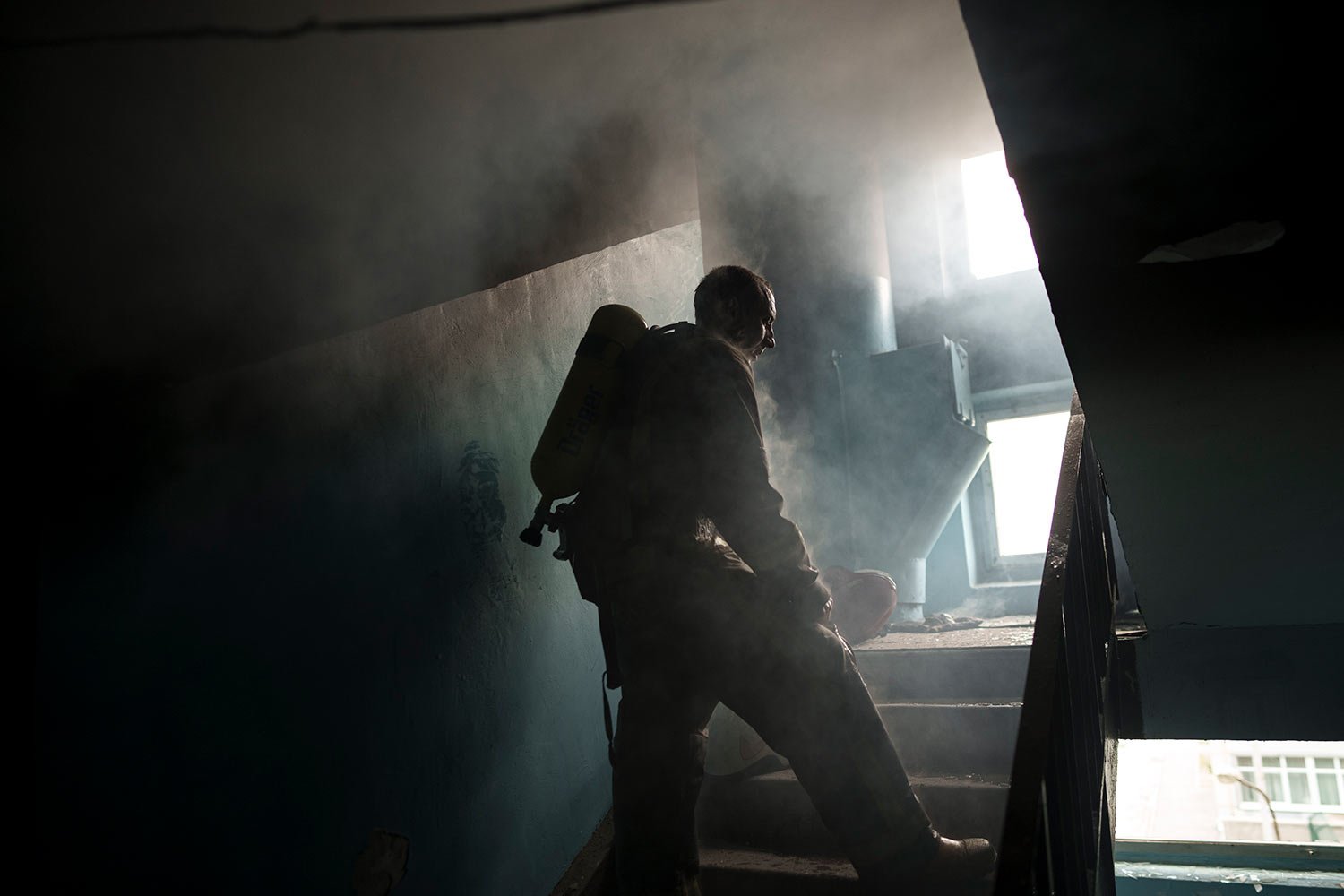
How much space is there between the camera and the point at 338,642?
2.18 m

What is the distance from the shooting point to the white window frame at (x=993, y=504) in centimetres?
604

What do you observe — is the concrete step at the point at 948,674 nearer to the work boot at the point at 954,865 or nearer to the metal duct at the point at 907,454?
the work boot at the point at 954,865

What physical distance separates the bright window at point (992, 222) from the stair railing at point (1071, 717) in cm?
340

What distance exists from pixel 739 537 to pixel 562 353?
141cm

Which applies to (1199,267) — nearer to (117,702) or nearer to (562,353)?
(562,353)

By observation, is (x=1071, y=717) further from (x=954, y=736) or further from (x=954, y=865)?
(x=954, y=736)

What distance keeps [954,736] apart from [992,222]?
4534 mm

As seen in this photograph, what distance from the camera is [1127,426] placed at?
2496 millimetres

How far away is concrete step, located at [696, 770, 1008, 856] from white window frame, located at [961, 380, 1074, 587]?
345 cm

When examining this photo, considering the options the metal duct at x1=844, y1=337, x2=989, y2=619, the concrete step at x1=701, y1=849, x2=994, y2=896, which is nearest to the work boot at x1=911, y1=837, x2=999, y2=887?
the concrete step at x1=701, y1=849, x2=994, y2=896

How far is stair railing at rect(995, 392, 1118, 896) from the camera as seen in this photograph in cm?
166

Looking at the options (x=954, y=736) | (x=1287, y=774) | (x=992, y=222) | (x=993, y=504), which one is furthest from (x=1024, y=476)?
(x=1287, y=774)

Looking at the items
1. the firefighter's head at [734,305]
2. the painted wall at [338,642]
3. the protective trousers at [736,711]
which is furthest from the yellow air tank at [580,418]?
the painted wall at [338,642]

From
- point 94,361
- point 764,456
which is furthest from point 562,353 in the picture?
point 94,361
